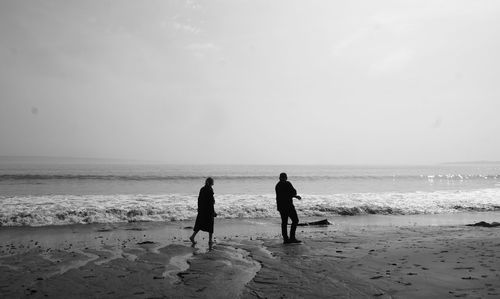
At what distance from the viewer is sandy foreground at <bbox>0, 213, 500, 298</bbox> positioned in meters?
5.82

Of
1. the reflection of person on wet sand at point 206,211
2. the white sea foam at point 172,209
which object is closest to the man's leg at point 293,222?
the reflection of person on wet sand at point 206,211

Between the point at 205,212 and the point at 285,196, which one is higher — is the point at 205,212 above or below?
below

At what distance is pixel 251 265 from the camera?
778 centimetres

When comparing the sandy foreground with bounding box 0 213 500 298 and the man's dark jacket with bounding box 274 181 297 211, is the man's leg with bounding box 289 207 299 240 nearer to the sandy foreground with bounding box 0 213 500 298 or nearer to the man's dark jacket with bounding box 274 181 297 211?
the man's dark jacket with bounding box 274 181 297 211

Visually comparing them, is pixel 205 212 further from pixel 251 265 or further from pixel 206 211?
pixel 251 265

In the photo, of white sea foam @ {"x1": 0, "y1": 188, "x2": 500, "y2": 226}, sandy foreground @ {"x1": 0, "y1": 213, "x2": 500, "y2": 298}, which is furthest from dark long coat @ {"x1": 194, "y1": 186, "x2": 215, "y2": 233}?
white sea foam @ {"x1": 0, "y1": 188, "x2": 500, "y2": 226}

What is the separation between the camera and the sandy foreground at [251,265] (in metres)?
5.82

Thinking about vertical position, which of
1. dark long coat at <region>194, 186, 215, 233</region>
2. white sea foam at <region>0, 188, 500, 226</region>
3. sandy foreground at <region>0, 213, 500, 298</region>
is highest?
dark long coat at <region>194, 186, 215, 233</region>

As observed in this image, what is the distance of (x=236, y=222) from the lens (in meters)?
16.8

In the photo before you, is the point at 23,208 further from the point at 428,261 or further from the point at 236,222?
the point at 428,261

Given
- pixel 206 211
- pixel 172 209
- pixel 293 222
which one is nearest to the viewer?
pixel 293 222

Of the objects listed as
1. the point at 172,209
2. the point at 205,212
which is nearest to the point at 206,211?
the point at 205,212

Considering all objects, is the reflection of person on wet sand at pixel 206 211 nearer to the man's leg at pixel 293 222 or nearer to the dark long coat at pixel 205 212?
the dark long coat at pixel 205 212

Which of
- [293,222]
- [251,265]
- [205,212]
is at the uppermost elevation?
[205,212]
